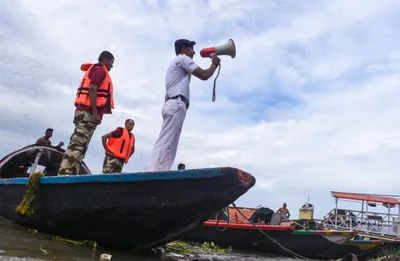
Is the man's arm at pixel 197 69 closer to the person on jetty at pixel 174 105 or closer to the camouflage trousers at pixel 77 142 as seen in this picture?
the person on jetty at pixel 174 105

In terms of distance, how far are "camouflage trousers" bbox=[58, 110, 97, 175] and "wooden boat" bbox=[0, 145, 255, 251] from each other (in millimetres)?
440

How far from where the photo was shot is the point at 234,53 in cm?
437

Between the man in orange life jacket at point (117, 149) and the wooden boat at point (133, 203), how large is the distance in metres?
1.69

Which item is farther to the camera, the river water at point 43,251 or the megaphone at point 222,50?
the megaphone at point 222,50

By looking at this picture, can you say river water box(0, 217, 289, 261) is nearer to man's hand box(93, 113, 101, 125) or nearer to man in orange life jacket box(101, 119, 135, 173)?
man's hand box(93, 113, 101, 125)

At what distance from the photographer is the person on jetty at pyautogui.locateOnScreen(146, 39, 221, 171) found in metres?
3.99

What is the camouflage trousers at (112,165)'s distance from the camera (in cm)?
606

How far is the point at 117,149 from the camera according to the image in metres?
6.15

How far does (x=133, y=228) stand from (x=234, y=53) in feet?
6.95

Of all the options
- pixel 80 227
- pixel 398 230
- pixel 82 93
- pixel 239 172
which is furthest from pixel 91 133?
pixel 398 230

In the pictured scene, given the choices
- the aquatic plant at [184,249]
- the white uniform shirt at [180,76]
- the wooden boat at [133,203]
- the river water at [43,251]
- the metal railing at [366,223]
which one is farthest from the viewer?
the metal railing at [366,223]

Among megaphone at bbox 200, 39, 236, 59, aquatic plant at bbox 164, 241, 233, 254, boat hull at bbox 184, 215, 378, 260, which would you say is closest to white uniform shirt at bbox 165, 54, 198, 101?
megaphone at bbox 200, 39, 236, 59

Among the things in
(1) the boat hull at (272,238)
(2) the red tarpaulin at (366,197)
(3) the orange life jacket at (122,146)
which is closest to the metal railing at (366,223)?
(2) the red tarpaulin at (366,197)

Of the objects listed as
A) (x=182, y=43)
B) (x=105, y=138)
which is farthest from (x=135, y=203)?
(x=105, y=138)
